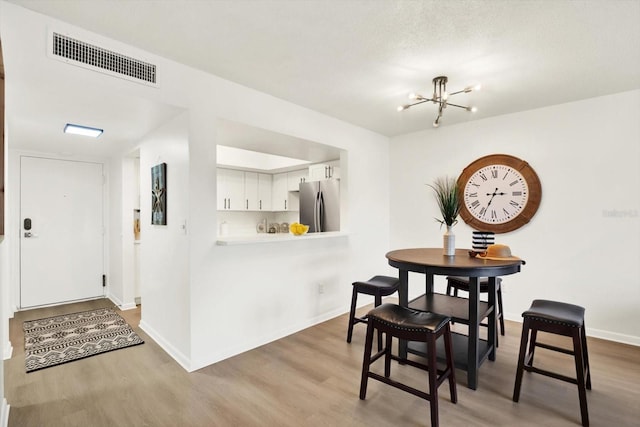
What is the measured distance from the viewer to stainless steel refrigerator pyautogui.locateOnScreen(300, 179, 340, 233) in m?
4.37

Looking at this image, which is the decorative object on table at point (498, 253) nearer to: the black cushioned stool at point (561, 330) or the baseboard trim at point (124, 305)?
the black cushioned stool at point (561, 330)

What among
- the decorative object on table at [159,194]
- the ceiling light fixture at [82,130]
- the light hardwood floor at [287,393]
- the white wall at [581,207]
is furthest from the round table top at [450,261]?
the ceiling light fixture at [82,130]

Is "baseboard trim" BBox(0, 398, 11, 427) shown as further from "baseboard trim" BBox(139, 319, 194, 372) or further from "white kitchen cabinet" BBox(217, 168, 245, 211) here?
"white kitchen cabinet" BBox(217, 168, 245, 211)

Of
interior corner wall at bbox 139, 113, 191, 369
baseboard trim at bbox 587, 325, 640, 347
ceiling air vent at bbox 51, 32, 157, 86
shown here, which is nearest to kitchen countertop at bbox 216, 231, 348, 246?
interior corner wall at bbox 139, 113, 191, 369

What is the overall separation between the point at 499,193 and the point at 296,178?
10.2 ft

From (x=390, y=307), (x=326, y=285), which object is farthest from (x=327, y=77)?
(x=326, y=285)

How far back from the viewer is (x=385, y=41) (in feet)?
7.20

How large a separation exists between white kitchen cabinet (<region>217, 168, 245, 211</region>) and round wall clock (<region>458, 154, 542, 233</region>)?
346cm

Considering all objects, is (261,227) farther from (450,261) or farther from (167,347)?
(450,261)

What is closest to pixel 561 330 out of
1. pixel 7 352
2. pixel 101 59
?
pixel 101 59

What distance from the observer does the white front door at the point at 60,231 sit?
13.9 feet

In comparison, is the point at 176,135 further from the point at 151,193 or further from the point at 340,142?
the point at 340,142

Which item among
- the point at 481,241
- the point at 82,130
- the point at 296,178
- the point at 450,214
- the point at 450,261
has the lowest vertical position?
the point at 450,261

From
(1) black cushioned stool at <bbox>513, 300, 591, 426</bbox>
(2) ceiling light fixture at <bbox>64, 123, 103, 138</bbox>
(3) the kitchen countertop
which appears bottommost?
(1) black cushioned stool at <bbox>513, 300, 591, 426</bbox>
